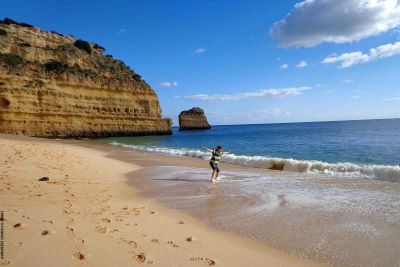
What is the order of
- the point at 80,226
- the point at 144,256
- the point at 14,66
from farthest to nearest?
the point at 14,66
the point at 80,226
the point at 144,256

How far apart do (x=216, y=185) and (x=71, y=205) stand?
5146 millimetres

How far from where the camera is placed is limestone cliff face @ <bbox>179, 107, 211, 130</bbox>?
114 m

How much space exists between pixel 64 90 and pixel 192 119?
245 ft

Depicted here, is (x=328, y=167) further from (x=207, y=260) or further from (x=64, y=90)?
(x=64, y=90)

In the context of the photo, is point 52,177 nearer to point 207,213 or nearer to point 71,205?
point 71,205

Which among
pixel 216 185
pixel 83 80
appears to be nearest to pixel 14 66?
pixel 83 80

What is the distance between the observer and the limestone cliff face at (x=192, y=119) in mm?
114250

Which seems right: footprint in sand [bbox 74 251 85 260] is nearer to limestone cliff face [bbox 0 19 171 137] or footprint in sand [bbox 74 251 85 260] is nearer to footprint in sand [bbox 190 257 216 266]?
footprint in sand [bbox 190 257 216 266]

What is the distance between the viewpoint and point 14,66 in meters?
37.6

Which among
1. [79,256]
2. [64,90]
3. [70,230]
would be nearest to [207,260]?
[79,256]

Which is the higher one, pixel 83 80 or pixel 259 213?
pixel 83 80

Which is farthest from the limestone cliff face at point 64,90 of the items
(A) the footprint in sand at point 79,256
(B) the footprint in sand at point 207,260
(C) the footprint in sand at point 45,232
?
(B) the footprint in sand at point 207,260

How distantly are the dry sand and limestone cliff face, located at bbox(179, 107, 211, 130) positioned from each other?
347 feet

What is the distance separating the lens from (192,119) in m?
116
